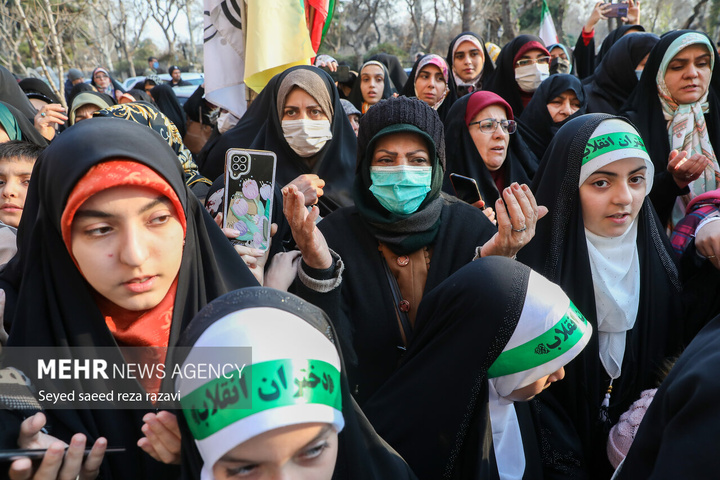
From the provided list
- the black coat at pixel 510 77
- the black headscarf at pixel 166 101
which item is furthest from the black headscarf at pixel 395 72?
the black headscarf at pixel 166 101

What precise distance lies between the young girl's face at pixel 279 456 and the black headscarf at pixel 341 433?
0.11 metres

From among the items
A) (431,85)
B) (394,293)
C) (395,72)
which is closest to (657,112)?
(431,85)

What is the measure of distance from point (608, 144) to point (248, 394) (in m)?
1.92

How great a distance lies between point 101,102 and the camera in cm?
561

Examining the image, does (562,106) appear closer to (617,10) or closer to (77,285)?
(617,10)

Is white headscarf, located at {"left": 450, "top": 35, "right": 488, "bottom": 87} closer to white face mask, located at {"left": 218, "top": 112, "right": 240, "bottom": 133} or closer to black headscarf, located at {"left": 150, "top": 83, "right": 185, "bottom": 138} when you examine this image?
white face mask, located at {"left": 218, "top": 112, "right": 240, "bottom": 133}

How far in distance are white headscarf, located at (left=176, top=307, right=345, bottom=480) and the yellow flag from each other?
3007 millimetres

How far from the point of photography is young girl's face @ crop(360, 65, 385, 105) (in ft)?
19.9

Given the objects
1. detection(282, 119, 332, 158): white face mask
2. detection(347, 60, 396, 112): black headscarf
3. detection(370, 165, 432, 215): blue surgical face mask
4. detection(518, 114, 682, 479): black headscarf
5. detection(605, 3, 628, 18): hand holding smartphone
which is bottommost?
detection(518, 114, 682, 479): black headscarf

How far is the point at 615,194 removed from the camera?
2.36 meters

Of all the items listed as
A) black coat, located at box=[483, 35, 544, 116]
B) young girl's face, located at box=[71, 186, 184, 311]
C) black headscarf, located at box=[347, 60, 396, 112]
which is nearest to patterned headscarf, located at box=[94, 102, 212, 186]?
young girl's face, located at box=[71, 186, 184, 311]

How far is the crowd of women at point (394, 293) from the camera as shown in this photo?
1.23 metres

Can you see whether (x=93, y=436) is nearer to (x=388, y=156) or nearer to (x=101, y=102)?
(x=388, y=156)

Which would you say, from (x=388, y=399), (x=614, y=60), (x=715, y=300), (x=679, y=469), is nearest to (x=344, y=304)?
(x=388, y=399)
